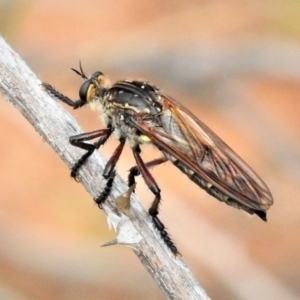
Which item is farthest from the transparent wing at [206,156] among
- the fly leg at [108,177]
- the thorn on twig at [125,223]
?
the thorn on twig at [125,223]

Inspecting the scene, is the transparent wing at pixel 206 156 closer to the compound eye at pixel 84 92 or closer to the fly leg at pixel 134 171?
the fly leg at pixel 134 171

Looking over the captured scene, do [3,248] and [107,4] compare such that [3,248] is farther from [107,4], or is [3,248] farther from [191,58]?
[107,4]

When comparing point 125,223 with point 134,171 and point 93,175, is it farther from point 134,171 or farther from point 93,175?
point 134,171

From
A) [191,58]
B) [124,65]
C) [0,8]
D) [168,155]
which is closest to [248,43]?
[191,58]

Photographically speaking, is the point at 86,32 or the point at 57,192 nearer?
the point at 57,192

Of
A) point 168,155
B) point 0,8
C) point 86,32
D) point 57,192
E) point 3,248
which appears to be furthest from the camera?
point 86,32

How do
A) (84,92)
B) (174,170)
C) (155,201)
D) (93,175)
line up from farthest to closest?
(174,170)
(84,92)
(155,201)
(93,175)

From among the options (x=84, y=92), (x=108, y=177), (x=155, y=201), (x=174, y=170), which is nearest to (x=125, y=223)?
(x=108, y=177)

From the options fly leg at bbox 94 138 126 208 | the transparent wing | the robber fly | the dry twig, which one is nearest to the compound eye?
the robber fly
